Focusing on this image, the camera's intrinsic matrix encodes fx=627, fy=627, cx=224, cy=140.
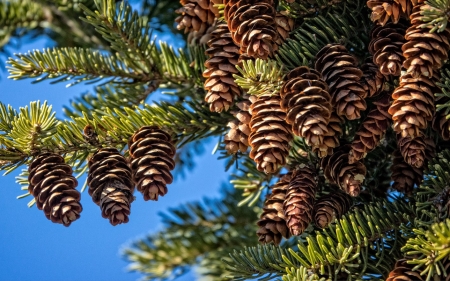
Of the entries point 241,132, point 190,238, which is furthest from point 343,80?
point 190,238

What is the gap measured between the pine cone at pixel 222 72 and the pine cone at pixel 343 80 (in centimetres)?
11

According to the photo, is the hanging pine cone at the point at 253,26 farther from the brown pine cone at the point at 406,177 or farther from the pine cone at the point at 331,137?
the brown pine cone at the point at 406,177

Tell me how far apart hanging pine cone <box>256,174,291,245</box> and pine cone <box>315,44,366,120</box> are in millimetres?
142

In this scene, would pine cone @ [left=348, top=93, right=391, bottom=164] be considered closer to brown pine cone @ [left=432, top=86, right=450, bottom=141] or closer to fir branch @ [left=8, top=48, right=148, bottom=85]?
brown pine cone @ [left=432, top=86, right=450, bottom=141]

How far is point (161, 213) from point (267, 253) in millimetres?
535

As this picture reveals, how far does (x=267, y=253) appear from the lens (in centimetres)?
75

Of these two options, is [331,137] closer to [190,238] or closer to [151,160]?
[151,160]

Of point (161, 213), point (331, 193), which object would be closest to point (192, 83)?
point (331, 193)

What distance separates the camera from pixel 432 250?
2.06ft

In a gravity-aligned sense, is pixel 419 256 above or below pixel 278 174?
below

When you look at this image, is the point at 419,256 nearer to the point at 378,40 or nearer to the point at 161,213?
the point at 378,40

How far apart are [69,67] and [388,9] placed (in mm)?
475

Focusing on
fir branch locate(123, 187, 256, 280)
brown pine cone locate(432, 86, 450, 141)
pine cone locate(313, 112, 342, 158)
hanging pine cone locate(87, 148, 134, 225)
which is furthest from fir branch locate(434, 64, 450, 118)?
fir branch locate(123, 187, 256, 280)

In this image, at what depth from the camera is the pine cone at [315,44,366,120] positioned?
69 cm
